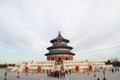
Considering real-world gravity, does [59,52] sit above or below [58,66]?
above

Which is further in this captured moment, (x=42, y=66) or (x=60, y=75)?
(x=42, y=66)

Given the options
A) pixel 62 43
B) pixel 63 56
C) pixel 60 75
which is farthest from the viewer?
pixel 62 43

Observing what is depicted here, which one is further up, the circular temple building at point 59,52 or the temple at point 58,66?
the circular temple building at point 59,52

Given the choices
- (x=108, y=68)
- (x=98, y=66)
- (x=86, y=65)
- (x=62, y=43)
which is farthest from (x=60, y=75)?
(x=62, y=43)

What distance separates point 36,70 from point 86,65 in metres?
13.7

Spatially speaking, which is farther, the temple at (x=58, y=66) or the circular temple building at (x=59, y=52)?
the circular temple building at (x=59, y=52)

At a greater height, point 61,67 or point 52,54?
point 52,54

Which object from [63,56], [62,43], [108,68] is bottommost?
[108,68]

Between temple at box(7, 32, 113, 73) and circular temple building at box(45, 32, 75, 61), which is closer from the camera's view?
temple at box(7, 32, 113, 73)

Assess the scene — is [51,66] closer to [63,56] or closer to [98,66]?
[98,66]

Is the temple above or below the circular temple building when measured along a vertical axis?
below

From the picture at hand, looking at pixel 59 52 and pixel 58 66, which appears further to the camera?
pixel 59 52

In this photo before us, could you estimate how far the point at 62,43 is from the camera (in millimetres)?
77375

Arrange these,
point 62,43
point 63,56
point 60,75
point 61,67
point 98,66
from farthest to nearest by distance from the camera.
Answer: point 62,43, point 63,56, point 98,66, point 61,67, point 60,75
